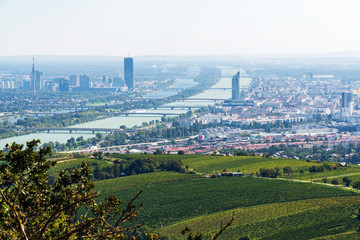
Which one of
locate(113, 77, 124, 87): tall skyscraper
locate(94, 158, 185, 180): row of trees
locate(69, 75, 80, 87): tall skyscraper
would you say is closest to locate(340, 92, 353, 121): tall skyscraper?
locate(94, 158, 185, 180): row of trees

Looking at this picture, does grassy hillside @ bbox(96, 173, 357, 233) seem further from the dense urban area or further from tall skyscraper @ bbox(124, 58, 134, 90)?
tall skyscraper @ bbox(124, 58, 134, 90)

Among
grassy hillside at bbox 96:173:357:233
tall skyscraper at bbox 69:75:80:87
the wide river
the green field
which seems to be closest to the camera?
the green field

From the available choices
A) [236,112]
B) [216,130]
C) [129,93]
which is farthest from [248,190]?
[129,93]

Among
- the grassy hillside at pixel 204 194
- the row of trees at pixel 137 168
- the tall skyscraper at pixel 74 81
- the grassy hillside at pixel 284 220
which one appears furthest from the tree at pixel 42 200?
the tall skyscraper at pixel 74 81

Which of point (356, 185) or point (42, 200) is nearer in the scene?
point (42, 200)

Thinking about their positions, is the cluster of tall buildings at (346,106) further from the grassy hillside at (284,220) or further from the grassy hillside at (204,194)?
the grassy hillside at (284,220)

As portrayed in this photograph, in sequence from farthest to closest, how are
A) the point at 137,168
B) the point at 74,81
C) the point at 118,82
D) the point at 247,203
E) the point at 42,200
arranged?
the point at 118,82 < the point at 74,81 < the point at 137,168 < the point at 247,203 < the point at 42,200

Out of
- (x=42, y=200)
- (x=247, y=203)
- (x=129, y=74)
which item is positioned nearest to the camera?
(x=42, y=200)

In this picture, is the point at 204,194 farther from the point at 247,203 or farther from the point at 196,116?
the point at 196,116

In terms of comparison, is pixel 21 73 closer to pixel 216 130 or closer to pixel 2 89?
pixel 2 89

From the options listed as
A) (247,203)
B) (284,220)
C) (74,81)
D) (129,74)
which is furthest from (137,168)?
(129,74)

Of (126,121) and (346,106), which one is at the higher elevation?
(346,106)
